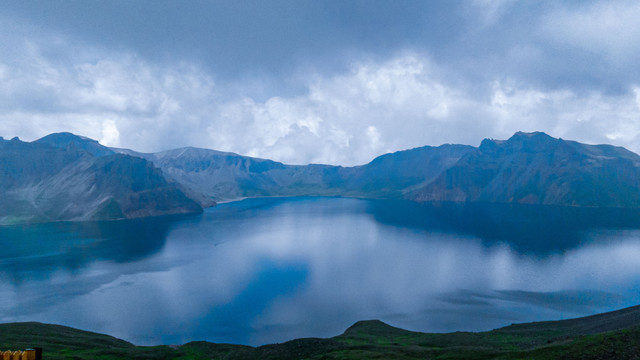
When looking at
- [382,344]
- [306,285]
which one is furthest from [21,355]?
[306,285]

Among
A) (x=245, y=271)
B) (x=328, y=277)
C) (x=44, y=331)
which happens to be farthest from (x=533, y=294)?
(x=44, y=331)

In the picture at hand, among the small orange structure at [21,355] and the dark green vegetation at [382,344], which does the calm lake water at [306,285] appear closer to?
the dark green vegetation at [382,344]

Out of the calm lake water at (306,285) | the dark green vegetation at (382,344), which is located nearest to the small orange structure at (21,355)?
the dark green vegetation at (382,344)

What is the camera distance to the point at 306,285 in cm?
10425

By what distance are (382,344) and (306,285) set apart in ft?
160

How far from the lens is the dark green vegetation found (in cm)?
4153

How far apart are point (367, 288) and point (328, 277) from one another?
52.7 feet

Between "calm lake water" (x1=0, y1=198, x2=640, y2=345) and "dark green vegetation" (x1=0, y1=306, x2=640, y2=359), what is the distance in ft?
28.5

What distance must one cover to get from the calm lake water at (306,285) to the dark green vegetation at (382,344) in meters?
8.69

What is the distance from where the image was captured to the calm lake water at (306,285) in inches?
3081

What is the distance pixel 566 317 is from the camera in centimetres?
7700

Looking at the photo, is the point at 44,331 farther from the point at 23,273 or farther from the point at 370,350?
the point at 23,273

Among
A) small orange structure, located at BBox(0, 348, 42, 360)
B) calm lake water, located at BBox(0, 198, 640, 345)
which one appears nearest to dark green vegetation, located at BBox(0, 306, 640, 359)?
calm lake water, located at BBox(0, 198, 640, 345)

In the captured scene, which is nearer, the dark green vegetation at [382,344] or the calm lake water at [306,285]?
the dark green vegetation at [382,344]
